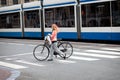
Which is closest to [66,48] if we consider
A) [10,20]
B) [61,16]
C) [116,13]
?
[116,13]

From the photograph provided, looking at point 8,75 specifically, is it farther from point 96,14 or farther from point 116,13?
point 96,14

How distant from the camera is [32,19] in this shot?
1248 inches

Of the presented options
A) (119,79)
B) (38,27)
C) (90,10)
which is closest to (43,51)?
(119,79)

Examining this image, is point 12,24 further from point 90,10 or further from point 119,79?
point 119,79

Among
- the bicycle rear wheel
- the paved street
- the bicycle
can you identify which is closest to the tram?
the bicycle rear wheel

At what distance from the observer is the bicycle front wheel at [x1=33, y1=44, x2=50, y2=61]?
15086 millimetres

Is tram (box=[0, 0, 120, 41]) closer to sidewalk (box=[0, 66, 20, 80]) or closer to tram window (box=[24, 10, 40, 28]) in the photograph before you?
tram window (box=[24, 10, 40, 28])

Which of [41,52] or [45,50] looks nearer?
[45,50]

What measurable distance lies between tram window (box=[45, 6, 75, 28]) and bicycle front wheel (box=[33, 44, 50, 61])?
34.5 ft

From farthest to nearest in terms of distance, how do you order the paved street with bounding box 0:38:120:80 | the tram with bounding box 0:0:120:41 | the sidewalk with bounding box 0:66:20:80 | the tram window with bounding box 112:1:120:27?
the tram with bounding box 0:0:120:41 → the tram window with bounding box 112:1:120:27 → the paved street with bounding box 0:38:120:80 → the sidewalk with bounding box 0:66:20:80

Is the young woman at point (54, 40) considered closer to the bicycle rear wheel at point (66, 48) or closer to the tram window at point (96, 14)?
the bicycle rear wheel at point (66, 48)

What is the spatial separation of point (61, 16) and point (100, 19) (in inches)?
189

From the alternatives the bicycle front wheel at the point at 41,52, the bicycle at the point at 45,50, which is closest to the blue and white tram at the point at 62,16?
the bicycle at the point at 45,50

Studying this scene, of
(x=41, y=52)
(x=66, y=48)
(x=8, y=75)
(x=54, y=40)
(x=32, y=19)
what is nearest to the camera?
(x=8, y=75)
